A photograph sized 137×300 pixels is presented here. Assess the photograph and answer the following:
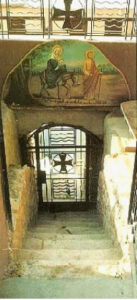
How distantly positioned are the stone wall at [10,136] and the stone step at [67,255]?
2.52 metres

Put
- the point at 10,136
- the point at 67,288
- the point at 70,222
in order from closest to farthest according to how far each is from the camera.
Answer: the point at 67,288
the point at 10,136
the point at 70,222

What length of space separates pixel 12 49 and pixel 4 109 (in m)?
1.37

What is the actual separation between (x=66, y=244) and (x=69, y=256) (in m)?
1.15

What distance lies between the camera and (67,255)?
530cm

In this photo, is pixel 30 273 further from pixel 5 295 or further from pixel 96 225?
pixel 96 225

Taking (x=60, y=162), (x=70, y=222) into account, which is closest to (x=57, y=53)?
(x=60, y=162)

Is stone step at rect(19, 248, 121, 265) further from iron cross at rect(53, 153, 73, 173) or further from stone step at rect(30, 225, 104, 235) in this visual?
iron cross at rect(53, 153, 73, 173)

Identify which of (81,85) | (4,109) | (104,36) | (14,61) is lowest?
(4,109)

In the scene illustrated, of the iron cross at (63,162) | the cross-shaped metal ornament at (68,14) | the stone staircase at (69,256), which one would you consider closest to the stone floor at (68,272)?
the stone staircase at (69,256)

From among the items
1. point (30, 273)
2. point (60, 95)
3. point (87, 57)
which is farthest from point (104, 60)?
point (30, 273)

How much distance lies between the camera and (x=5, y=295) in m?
3.80

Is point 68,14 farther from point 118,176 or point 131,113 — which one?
point 118,176

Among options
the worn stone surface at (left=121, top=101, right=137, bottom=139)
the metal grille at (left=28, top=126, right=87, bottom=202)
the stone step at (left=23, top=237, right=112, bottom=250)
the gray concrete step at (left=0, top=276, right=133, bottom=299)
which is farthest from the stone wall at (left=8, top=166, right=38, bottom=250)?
the worn stone surface at (left=121, top=101, right=137, bottom=139)

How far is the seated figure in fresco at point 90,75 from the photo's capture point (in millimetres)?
7312
